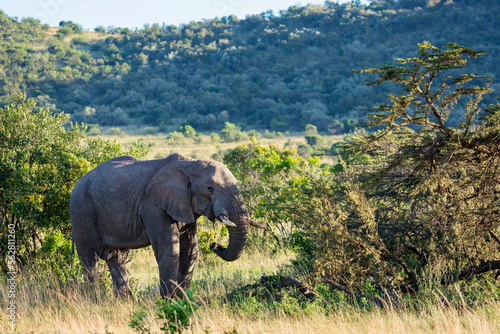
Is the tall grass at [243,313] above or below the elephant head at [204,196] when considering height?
below

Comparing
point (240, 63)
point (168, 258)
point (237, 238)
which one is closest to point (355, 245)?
point (237, 238)

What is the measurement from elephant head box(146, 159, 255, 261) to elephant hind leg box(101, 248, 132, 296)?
144 cm

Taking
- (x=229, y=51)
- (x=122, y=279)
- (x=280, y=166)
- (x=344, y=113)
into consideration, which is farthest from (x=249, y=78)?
(x=122, y=279)

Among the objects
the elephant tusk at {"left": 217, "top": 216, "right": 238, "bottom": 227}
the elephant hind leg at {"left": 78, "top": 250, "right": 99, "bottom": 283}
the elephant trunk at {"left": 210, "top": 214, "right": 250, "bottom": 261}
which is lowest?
the elephant hind leg at {"left": 78, "top": 250, "right": 99, "bottom": 283}

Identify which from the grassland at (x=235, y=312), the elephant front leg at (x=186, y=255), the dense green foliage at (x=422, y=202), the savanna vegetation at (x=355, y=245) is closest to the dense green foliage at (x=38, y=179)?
Result: the savanna vegetation at (x=355, y=245)

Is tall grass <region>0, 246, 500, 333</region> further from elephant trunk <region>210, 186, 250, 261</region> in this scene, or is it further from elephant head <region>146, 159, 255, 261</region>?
elephant head <region>146, 159, 255, 261</region>

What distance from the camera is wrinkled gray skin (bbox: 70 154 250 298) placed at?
6953mm

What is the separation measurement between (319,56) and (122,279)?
2600 inches

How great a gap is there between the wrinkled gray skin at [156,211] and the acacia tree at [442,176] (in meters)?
2.36

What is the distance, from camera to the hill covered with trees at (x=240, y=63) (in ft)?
Result: 189

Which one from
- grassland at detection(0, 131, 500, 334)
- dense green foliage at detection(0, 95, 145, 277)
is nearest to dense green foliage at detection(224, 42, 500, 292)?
grassland at detection(0, 131, 500, 334)

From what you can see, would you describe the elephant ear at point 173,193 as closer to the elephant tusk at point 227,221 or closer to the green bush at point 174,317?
the elephant tusk at point 227,221

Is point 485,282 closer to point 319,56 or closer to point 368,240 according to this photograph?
point 368,240

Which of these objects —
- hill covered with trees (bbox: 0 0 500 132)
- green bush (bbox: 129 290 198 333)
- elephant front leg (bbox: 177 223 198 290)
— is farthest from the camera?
hill covered with trees (bbox: 0 0 500 132)
